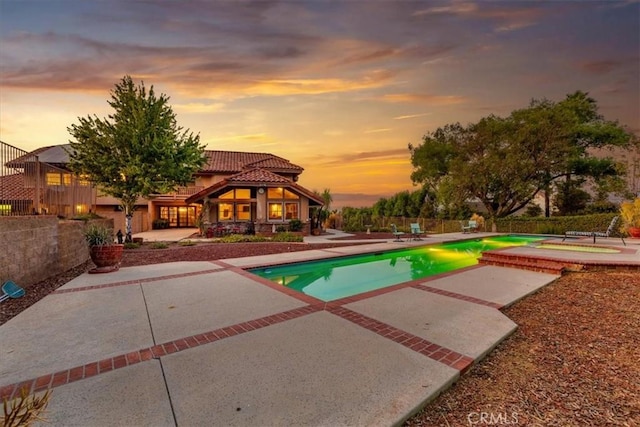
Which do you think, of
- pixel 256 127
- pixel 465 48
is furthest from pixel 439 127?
pixel 256 127

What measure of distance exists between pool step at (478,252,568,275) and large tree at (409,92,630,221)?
1633cm

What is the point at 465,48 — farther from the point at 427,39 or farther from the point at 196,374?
the point at 196,374

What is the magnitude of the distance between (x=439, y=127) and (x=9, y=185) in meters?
31.7

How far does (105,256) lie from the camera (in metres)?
7.63

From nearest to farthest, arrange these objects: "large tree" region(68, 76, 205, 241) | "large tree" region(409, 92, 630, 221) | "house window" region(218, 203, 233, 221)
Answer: "large tree" region(68, 76, 205, 241) → "house window" region(218, 203, 233, 221) → "large tree" region(409, 92, 630, 221)

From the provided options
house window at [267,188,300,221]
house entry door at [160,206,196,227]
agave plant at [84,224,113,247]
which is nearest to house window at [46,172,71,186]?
agave plant at [84,224,113,247]

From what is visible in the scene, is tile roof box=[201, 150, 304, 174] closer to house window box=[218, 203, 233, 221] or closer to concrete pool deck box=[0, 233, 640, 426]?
house window box=[218, 203, 233, 221]

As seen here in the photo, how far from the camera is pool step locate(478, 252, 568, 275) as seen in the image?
298 inches

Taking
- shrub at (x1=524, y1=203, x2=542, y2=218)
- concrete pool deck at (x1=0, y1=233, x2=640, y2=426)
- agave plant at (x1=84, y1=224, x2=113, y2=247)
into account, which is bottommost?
concrete pool deck at (x1=0, y1=233, x2=640, y2=426)

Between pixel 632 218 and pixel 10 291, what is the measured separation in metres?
24.3

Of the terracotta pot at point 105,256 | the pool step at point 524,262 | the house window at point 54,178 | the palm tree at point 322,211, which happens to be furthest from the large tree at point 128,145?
the pool step at point 524,262

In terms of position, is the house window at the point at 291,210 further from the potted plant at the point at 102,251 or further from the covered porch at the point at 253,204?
the potted plant at the point at 102,251

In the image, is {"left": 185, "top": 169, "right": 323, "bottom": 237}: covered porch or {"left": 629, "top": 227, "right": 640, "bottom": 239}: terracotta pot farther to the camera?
{"left": 185, "top": 169, "right": 323, "bottom": 237}: covered porch

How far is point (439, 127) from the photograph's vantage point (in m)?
29.4
